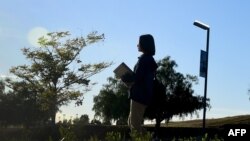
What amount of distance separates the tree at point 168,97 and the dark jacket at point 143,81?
5502 cm

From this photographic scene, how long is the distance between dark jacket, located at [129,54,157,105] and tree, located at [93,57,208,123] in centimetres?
5502

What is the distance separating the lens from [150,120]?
62656mm

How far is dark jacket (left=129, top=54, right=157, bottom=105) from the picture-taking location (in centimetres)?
705

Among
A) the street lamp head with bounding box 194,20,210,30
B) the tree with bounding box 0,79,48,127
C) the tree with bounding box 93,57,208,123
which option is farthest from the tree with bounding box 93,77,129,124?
the street lamp head with bounding box 194,20,210,30

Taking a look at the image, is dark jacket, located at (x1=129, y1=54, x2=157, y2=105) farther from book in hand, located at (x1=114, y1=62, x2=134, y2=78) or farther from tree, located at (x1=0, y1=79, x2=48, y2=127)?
tree, located at (x1=0, y1=79, x2=48, y2=127)

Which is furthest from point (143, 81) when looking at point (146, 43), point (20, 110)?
point (20, 110)

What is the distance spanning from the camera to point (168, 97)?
63.9m

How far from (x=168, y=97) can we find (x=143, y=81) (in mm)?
57027

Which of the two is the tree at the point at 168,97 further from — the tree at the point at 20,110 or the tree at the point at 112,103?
Answer: the tree at the point at 20,110

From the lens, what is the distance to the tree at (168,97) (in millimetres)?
63000

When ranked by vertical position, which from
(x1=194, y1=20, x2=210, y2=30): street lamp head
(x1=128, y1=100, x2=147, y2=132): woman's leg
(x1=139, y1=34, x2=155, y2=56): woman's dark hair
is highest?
(x1=194, y1=20, x2=210, y2=30): street lamp head

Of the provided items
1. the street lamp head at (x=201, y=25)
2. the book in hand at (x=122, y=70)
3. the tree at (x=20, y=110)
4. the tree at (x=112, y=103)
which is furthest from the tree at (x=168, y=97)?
the book in hand at (x=122, y=70)

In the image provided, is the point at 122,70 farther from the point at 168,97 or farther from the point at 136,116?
the point at 168,97

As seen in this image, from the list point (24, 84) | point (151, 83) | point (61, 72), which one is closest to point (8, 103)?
point (24, 84)
